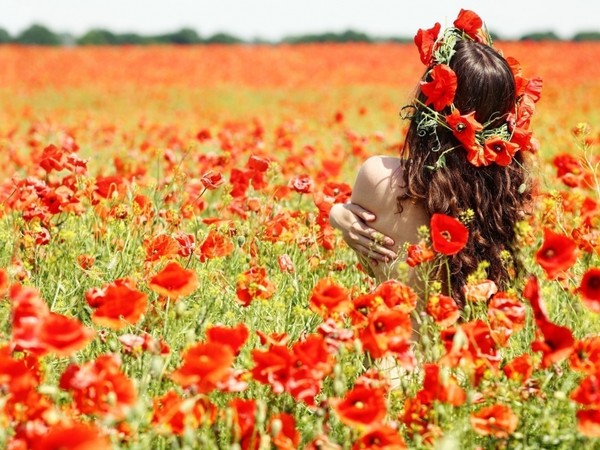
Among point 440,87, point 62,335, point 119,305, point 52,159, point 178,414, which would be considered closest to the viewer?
point 62,335

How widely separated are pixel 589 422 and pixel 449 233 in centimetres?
58

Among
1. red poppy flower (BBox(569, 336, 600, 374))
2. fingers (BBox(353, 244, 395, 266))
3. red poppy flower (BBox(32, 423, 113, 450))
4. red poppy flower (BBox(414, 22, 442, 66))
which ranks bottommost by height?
red poppy flower (BBox(32, 423, 113, 450))

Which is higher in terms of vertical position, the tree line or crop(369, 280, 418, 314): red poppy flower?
the tree line

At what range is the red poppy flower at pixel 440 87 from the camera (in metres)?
2.63

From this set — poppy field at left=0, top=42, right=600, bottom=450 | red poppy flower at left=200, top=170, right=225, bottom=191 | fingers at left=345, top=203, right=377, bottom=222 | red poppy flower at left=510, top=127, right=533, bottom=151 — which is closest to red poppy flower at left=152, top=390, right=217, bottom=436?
poppy field at left=0, top=42, right=600, bottom=450

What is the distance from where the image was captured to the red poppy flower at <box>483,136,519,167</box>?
2691 mm

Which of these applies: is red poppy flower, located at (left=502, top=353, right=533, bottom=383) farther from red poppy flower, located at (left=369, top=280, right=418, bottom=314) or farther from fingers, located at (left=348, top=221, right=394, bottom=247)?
Result: fingers, located at (left=348, top=221, right=394, bottom=247)

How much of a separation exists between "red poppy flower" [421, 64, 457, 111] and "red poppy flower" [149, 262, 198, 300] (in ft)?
3.64

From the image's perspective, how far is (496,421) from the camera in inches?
73.5

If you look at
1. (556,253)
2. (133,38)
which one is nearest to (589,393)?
(556,253)

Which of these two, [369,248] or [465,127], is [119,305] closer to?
[369,248]

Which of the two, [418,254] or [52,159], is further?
[52,159]

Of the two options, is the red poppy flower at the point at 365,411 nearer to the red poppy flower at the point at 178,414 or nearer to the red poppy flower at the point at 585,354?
the red poppy flower at the point at 178,414

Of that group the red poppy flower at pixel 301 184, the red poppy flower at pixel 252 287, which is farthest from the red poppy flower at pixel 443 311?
the red poppy flower at pixel 301 184
